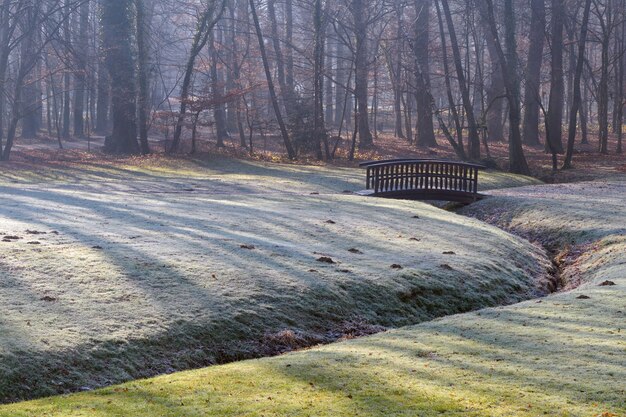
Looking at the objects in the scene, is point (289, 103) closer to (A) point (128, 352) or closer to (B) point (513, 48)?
(B) point (513, 48)

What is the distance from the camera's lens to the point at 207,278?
38.5ft

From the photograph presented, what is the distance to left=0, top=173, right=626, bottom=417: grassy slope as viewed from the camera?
692 centimetres

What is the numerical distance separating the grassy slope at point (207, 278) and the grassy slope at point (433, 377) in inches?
36.0

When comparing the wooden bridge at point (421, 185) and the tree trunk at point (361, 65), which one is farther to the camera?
the tree trunk at point (361, 65)

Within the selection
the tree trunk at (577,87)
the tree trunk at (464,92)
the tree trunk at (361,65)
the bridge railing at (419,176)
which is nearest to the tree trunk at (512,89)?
the tree trunk at (464,92)

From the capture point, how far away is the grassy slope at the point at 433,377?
22.7 feet

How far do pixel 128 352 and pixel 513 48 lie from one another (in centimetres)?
2880

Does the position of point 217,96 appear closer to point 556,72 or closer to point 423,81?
point 423,81

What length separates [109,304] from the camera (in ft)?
33.6

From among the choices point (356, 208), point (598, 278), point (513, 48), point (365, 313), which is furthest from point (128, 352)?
point (513, 48)

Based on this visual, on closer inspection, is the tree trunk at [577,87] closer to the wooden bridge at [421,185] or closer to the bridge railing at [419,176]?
the bridge railing at [419,176]

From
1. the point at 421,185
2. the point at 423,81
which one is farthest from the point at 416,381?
the point at 423,81

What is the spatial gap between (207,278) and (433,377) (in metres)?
4.71

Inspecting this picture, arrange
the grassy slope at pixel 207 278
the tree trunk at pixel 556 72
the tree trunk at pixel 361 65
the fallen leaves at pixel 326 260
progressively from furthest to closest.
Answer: the tree trunk at pixel 556 72, the tree trunk at pixel 361 65, the fallen leaves at pixel 326 260, the grassy slope at pixel 207 278
